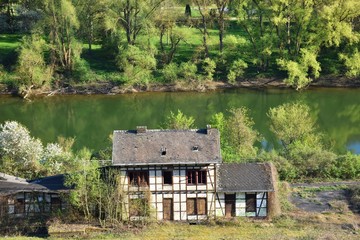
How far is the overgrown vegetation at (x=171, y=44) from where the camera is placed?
79688 mm

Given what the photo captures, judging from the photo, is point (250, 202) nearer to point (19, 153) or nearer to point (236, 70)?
point (19, 153)

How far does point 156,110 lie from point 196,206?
32.9 metres

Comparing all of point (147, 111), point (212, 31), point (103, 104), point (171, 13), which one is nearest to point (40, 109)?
point (103, 104)

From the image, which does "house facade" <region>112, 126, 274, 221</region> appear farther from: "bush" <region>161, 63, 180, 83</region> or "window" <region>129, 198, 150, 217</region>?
"bush" <region>161, 63, 180, 83</region>

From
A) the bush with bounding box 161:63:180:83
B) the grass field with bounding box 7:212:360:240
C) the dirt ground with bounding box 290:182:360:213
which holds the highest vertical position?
the bush with bounding box 161:63:180:83

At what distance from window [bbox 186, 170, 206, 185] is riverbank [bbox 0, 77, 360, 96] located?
4139cm

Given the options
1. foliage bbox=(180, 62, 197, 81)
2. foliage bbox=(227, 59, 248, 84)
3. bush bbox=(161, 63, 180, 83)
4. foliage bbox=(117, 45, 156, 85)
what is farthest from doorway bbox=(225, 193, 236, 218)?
bush bbox=(161, 63, 180, 83)

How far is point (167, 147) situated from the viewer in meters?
39.8

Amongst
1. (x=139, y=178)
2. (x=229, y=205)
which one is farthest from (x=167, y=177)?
(x=229, y=205)

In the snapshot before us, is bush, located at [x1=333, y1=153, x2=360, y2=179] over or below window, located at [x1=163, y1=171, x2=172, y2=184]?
below

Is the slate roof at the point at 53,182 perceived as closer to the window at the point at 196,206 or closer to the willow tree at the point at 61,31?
the window at the point at 196,206

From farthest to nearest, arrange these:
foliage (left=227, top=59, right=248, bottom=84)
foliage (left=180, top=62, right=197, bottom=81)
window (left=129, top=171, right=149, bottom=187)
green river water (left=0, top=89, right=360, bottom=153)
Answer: foliage (left=180, top=62, right=197, bottom=81), foliage (left=227, top=59, right=248, bottom=84), green river water (left=0, top=89, right=360, bottom=153), window (left=129, top=171, right=149, bottom=187)

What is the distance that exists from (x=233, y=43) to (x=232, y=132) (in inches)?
1391

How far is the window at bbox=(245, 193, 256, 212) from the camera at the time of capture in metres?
40.3
